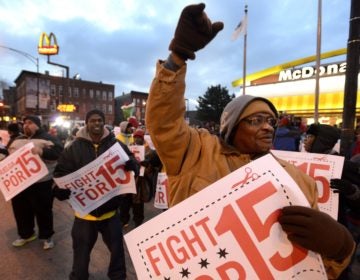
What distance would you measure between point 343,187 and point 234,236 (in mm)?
2015

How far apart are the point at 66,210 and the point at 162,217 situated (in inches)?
228

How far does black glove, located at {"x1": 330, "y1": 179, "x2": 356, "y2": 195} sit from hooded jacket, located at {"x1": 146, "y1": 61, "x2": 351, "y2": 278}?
1388 millimetres

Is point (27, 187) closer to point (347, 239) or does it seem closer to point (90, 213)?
point (90, 213)

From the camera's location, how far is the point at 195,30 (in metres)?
1.30

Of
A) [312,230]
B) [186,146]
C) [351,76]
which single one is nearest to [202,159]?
[186,146]

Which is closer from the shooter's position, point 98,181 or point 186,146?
point 186,146

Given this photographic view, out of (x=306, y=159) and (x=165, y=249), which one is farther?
(x=306, y=159)

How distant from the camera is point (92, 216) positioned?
3.20 meters

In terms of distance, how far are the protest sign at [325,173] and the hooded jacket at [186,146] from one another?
1481 mm

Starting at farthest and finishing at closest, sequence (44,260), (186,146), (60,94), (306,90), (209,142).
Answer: (60,94) < (306,90) < (44,260) < (209,142) < (186,146)

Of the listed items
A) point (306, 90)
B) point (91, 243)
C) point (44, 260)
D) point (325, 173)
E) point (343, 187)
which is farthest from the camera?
point (306, 90)

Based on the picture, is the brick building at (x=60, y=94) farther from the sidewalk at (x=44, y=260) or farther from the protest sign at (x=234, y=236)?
the protest sign at (x=234, y=236)

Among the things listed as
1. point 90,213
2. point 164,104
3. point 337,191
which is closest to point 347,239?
point 164,104

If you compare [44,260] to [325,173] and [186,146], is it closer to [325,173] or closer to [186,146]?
[186,146]
